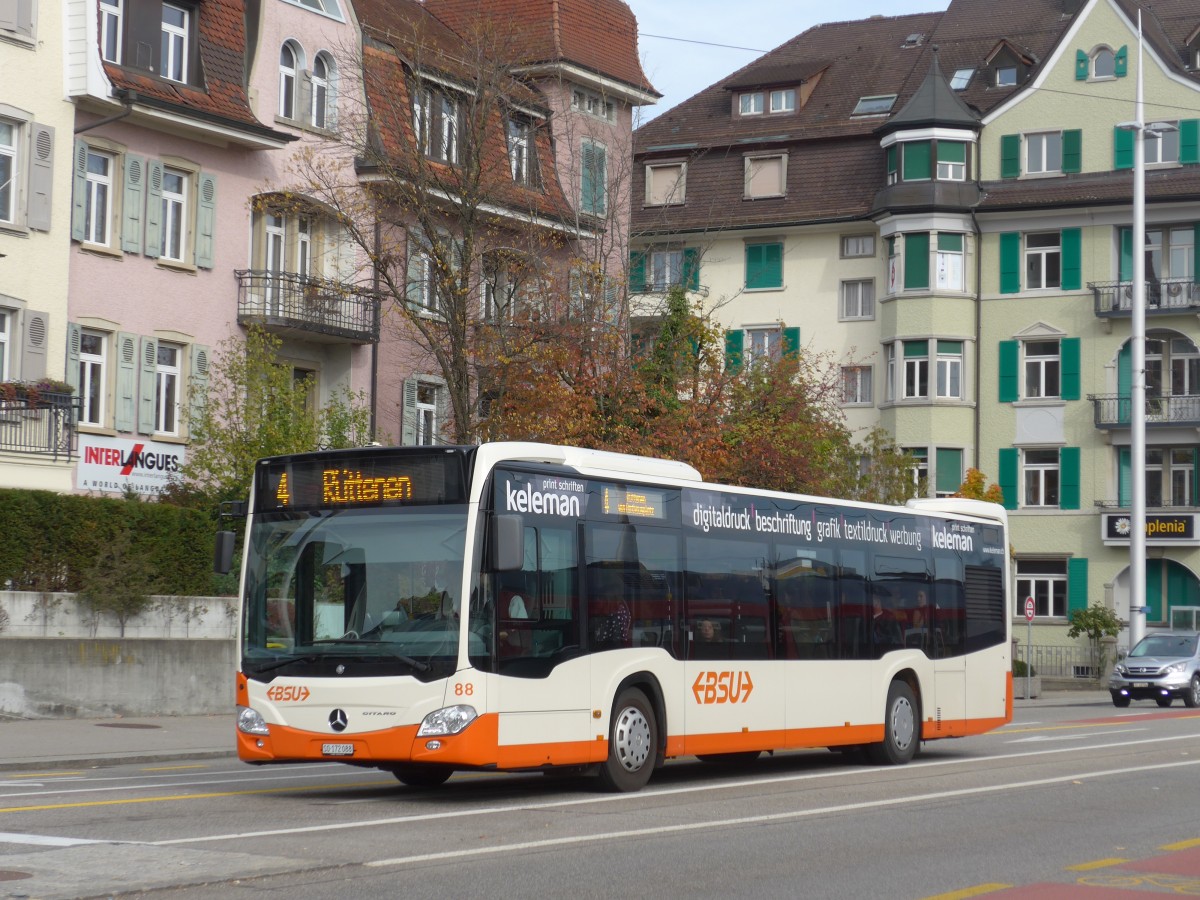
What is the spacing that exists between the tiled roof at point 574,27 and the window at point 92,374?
12.0m

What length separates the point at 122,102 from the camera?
32.8m

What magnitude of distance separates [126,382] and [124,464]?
153 centimetres

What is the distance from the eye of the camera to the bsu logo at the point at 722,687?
16.9 metres

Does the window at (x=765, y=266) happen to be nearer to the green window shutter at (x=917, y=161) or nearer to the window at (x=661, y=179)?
the window at (x=661, y=179)

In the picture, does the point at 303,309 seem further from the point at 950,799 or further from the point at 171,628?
the point at 950,799

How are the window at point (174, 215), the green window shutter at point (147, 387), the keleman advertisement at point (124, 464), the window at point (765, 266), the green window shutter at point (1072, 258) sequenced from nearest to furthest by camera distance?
the keleman advertisement at point (124, 464) → the green window shutter at point (147, 387) → the window at point (174, 215) → the green window shutter at point (1072, 258) → the window at point (765, 266)

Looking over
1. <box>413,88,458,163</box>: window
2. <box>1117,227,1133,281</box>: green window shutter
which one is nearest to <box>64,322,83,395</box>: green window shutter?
<box>413,88,458,163</box>: window

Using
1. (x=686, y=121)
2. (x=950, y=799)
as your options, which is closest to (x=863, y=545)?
(x=950, y=799)

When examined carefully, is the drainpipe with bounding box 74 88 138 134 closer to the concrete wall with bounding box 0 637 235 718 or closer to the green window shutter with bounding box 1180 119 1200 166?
the concrete wall with bounding box 0 637 235 718

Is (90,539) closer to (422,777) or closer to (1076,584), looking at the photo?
(422,777)

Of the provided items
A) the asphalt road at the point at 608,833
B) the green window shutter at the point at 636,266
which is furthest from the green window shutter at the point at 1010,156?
the asphalt road at the point at 608,833

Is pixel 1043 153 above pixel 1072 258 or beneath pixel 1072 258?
above

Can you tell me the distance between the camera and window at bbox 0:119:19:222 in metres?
31.7

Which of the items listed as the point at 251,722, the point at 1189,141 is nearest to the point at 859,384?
the point at 1189,141
